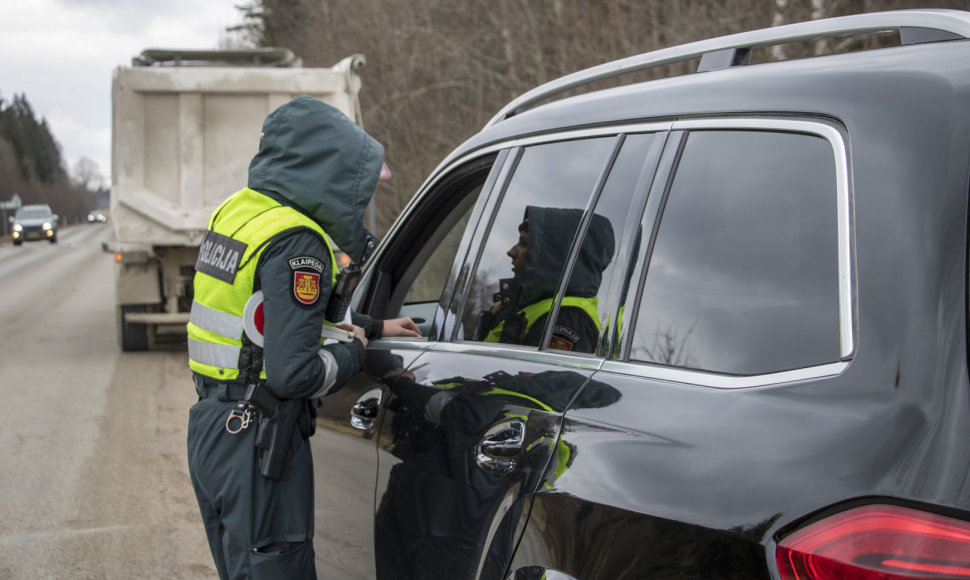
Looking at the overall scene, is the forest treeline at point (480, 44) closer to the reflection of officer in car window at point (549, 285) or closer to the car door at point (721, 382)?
the reflection of officer in car window at point (549, 285)

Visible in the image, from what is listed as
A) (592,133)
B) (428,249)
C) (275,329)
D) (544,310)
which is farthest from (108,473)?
(592,133)

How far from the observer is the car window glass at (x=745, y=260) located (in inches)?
58.3

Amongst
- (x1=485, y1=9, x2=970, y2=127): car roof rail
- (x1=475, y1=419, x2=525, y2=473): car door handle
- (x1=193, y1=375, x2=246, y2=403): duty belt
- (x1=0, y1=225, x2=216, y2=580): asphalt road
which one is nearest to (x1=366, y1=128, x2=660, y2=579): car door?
(x1=475, y1=419, x2=525, y2=473): car door handle

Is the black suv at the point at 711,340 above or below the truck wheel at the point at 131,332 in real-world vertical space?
above

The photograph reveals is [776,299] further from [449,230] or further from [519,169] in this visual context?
[449,230]

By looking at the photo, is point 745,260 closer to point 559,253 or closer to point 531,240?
point 559,253

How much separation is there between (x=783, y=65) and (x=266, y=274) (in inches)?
54.3

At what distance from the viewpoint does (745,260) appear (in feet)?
5.35

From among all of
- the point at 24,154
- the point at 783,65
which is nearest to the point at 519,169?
the point at 783,65

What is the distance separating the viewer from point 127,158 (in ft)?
36.0

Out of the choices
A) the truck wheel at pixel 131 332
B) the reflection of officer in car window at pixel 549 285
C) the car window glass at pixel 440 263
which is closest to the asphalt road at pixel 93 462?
the truck wheel at pixel 131 332

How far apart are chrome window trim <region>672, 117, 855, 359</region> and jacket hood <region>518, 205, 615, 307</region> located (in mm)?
442

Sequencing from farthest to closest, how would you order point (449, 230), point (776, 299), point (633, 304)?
point (449, 230)
point (633, 304)
point (776, 299)

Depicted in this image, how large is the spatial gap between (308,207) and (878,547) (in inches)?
68.7
